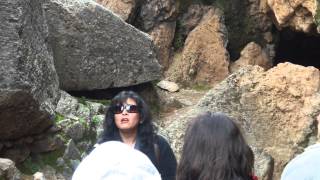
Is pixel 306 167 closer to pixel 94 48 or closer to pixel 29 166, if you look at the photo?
pixel 29 166

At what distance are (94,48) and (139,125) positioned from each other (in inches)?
222

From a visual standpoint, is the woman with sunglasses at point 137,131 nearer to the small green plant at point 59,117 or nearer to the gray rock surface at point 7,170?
the gray rock surface at point 7,170

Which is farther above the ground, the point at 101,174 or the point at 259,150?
the point at 101,174

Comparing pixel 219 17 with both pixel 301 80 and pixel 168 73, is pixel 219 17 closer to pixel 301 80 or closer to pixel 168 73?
pixel 168 73

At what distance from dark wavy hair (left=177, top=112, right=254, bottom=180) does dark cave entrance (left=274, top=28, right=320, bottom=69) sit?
1227 centimetres

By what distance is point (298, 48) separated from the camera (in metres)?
15.4

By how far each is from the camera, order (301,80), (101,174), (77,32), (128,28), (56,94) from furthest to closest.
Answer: (128,28), (77,32), (301,80), (56,94), (101,174)

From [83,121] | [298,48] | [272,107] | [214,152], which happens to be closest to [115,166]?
[214,152]

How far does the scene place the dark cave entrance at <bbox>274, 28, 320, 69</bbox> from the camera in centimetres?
1484

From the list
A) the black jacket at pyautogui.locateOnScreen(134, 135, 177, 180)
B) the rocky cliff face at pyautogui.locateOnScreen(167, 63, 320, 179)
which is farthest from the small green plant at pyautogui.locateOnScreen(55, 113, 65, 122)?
the black jacket at pyautogui.locateOnScreen(134, 135, 177, 180)

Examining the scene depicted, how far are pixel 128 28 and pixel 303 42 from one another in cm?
683

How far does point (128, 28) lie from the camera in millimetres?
9953

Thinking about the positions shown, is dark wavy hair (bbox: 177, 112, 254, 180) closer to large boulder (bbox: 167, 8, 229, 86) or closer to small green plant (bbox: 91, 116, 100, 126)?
small green plant (bbox: 91, 116, 100, 126)

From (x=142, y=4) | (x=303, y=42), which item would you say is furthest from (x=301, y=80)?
(x=303, y=42)
